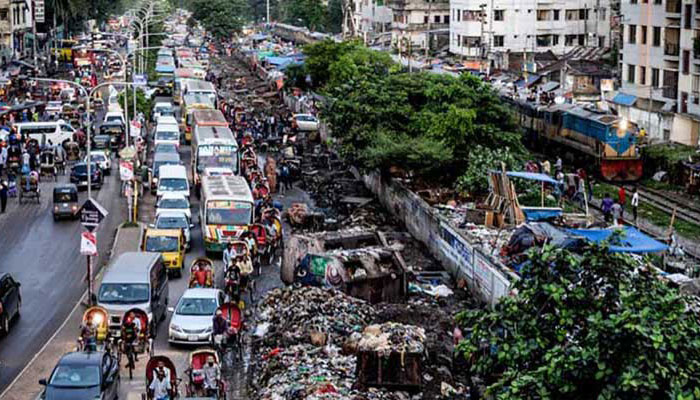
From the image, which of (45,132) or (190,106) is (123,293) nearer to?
(45,132)

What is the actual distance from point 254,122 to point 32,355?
47.9m

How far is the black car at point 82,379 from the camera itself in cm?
2298

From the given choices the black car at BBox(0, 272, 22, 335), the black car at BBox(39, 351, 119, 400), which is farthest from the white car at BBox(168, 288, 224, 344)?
the black car at BBox(39, 351, 119, 400)

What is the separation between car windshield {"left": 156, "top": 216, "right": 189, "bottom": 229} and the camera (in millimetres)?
41188

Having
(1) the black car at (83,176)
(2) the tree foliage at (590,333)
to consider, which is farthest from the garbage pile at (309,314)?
(1) the black car at (83,176)

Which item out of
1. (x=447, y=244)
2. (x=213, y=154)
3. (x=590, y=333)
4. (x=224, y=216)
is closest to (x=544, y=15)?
(x=213, y=154)

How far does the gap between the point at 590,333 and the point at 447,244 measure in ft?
81.2

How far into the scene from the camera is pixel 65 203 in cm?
4744

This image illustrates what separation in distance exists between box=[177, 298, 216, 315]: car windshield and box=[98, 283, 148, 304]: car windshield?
0.94 meters

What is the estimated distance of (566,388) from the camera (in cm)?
1504

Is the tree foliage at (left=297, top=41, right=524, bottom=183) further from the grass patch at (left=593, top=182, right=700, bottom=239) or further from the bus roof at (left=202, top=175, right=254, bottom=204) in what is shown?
the bus roof at (left=202, top=175, right=254, bottom=204)

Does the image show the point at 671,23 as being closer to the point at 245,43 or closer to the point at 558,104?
the point at 558,104

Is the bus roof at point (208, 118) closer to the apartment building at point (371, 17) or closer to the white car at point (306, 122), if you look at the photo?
the white car at point (306, 122)

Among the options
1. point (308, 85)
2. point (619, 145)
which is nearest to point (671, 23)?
point (619, 145)
